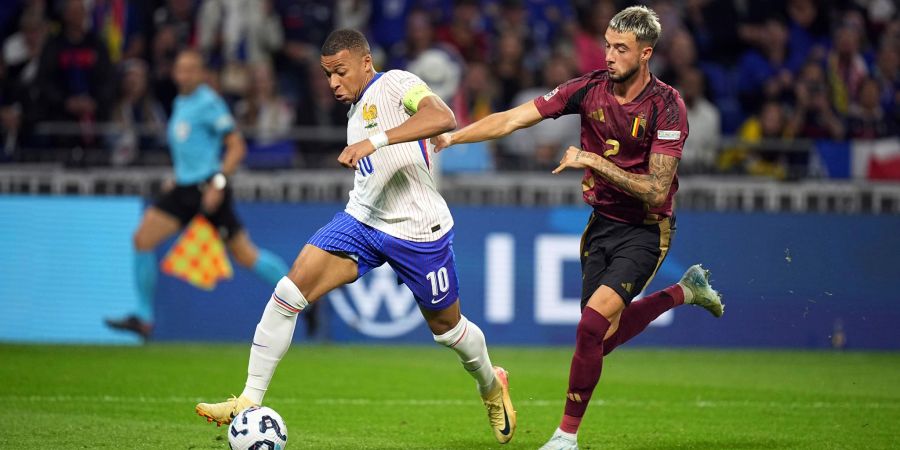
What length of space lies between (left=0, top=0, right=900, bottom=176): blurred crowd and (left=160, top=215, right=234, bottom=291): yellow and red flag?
1.24 m

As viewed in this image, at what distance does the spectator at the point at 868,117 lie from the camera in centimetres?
1684

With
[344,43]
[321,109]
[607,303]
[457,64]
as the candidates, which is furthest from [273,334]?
→ [457,64]

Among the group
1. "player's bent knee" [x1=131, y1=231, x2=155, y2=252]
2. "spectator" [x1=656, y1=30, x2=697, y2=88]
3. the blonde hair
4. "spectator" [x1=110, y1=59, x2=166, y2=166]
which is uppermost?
the blonde hair

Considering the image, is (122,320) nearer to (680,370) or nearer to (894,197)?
(680,370)

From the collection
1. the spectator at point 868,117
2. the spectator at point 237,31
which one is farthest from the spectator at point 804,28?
the spectator at point 237,31

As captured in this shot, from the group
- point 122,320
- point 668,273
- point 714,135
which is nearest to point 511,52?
point 714,135

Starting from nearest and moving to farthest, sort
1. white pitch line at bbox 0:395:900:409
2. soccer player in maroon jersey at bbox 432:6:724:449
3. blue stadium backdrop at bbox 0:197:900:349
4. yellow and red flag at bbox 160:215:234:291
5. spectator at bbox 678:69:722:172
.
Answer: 1. soccer player in maroon jersey at bbox 432:6:724:449
2. white pitch line at bbox 0:395:900:409
3. blue stadium backdrop at bbox 0:197:900:349
4. yellow and red flag at bbox 160:215:234:291
5. spectator at bbox 678:69:722:172

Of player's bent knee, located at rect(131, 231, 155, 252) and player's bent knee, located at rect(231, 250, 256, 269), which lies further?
player's bent knee, located at rect(231, 250, 256, 269)

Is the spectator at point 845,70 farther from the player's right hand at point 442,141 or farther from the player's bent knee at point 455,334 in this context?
the player's right hand at point 442,141

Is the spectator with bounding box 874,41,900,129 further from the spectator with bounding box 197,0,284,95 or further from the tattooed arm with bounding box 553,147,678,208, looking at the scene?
the tattooed arm with bounding box 553,147,678,208

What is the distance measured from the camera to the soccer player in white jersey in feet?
24.3

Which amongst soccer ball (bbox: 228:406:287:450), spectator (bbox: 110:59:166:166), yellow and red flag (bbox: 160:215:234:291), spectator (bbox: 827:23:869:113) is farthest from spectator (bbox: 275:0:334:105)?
soccer ball (bbox: 228:406:287:450)

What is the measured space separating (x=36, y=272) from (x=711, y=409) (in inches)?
304

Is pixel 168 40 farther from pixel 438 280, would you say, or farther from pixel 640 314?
pixel 640 314
